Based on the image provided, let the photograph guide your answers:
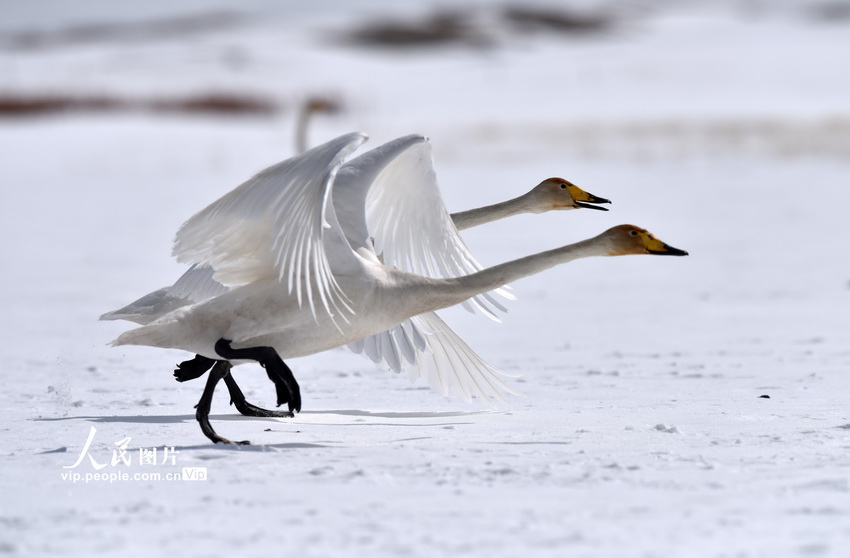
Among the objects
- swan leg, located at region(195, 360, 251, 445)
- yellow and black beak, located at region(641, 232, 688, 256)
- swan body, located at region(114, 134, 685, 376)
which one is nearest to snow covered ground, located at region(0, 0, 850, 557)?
swan leg, located at region(195, 360, 251, 445)

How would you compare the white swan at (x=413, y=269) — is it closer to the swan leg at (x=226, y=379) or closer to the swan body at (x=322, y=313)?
the swan leg at (x=226, y=379)

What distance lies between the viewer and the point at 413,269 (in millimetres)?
7156

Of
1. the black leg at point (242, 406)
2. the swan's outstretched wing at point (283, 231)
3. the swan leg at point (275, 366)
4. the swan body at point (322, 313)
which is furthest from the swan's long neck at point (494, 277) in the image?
the black leg at point (242, 406)

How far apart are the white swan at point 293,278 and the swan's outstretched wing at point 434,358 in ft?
2.56

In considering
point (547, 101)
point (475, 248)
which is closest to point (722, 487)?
point (475, 248)

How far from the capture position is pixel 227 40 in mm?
75375

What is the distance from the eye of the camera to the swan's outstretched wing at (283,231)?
17.7ft

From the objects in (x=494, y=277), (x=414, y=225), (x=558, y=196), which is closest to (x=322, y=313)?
(x=494, y=277)

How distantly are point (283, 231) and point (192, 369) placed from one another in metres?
1.00

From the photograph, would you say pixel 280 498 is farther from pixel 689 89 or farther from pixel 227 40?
pixel 227 40

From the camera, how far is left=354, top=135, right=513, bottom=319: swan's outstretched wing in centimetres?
702

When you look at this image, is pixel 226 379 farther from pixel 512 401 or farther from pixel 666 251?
pixel 666 251

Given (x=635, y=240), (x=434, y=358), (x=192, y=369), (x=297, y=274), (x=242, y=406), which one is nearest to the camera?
(x=297, y=274)

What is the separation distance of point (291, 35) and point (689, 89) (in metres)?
42.0
